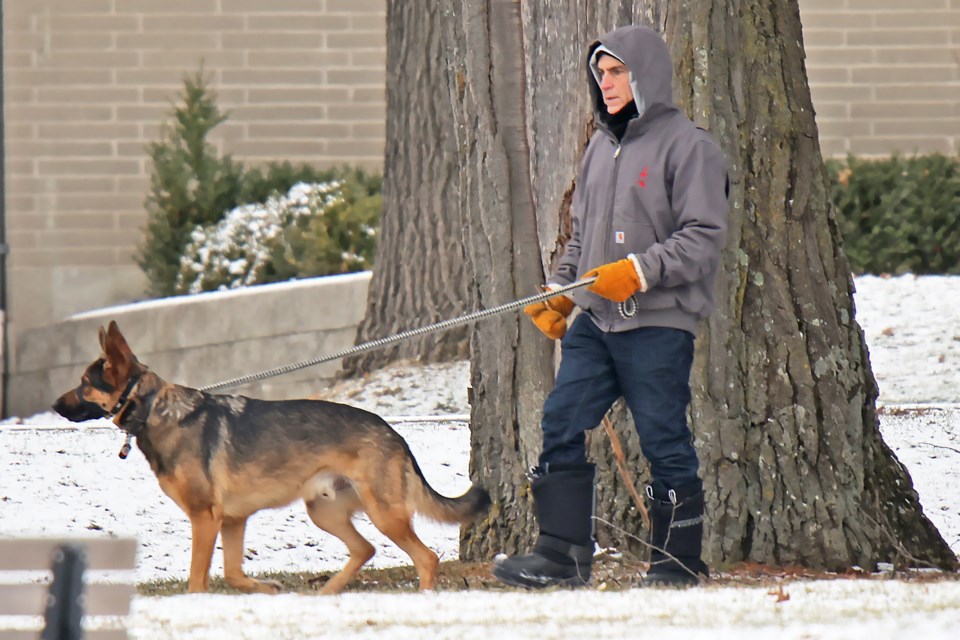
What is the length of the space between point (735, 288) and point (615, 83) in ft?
3.45

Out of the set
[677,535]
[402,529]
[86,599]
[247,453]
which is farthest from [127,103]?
[86,599]

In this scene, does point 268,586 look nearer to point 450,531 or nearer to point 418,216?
point 450,531

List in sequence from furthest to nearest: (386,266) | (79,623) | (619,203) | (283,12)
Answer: (283,12) < (386,266) < (619,203) < (79,623)

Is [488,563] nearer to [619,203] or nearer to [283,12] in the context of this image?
[619,203]

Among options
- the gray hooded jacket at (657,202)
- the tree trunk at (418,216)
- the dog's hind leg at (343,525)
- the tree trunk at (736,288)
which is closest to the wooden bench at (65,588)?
the gray hooded jacket at (657,202)

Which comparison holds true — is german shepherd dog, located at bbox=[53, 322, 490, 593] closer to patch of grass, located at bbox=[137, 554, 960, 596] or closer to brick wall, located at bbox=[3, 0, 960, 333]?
patch of grass, located at bbox=[137, 554, 960, 596]

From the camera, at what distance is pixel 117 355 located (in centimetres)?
584

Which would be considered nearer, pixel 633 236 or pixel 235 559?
pixel 633 236

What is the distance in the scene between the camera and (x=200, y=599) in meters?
5.24

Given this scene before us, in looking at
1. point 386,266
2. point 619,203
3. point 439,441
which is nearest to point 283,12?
point 386,266

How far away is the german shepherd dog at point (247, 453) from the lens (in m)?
5.84

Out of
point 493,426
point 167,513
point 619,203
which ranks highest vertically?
point 619,203

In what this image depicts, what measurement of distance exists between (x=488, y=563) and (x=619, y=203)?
185cm

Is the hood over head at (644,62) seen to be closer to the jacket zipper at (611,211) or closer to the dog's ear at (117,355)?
the jacket zipper at (611,211)
